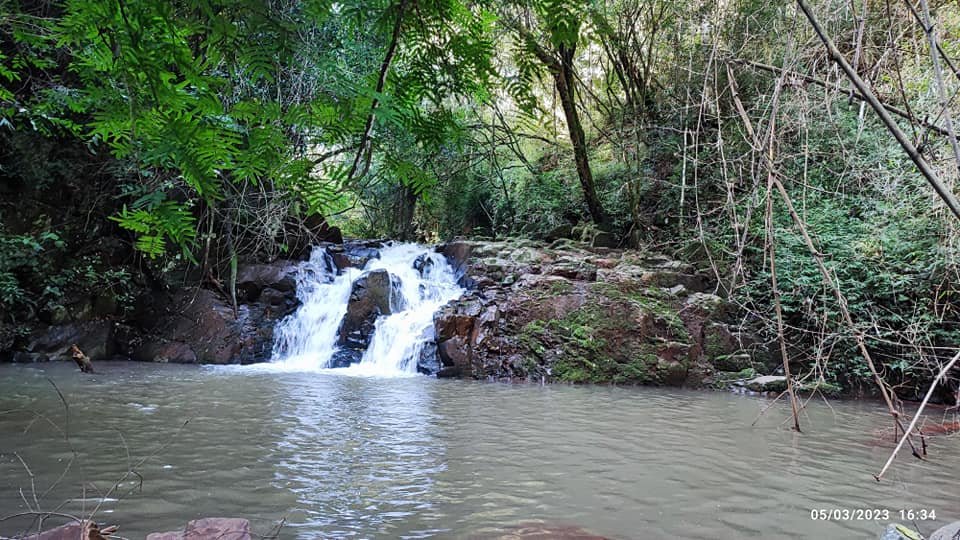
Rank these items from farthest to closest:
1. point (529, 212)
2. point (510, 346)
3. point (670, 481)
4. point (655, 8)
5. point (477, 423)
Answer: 1. point (529, 212)
2. point (655, 8)
3. point (510, 346)
4. point (477, 423)
5. point (670, 481)

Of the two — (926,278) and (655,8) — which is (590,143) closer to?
(655,8)

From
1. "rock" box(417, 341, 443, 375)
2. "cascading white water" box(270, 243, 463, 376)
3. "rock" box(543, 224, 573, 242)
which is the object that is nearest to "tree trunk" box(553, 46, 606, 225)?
"rock" box(543, 224, 573, 242)

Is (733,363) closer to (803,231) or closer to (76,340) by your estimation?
(803,231)

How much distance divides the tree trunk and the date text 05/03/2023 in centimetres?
1027

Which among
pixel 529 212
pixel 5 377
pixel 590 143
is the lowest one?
pixel 5 377

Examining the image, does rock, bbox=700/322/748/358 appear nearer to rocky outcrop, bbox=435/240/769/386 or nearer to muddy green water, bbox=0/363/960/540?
rocky outcrop, bbox=435/240/769/386

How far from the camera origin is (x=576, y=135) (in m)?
14.3

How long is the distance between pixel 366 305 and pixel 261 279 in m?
2.67

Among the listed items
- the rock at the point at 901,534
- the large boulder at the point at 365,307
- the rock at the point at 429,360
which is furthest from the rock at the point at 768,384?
the large boulder at the point at 365,307

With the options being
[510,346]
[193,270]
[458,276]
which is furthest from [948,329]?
[193,270]

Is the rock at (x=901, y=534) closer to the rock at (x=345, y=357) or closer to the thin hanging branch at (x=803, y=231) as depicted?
the thin hanging branch at (x=803, y=231)

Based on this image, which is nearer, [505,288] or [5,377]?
[5,377]

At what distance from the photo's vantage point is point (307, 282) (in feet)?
44.2

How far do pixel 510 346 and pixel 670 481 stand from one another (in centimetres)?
644
